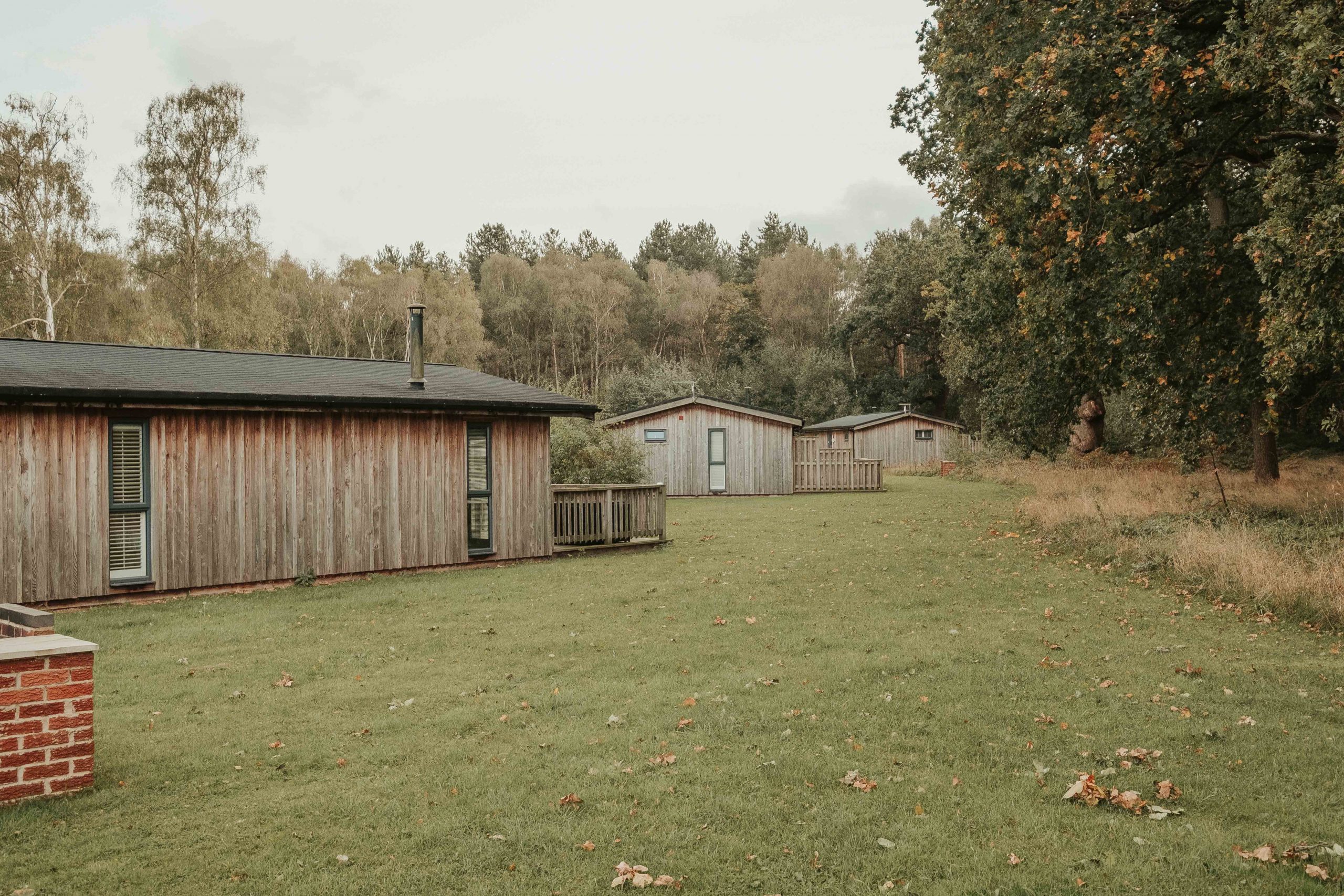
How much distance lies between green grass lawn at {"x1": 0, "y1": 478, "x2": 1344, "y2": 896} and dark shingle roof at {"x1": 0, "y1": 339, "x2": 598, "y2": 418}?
2.86 meters

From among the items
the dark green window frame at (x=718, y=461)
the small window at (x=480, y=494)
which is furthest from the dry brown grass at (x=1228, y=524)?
the dark green window frame at (x=718, y=461)

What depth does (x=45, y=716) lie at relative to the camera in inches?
205

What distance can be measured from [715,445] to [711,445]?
119mm

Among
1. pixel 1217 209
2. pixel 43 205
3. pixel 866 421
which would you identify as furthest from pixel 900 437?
pixel 43 205

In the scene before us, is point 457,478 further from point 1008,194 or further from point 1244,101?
point 1244,101

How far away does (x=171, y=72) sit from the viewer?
35.8 metres

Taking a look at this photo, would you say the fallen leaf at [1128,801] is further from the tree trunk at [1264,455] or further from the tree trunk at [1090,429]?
the tree trunk at [1090,429]

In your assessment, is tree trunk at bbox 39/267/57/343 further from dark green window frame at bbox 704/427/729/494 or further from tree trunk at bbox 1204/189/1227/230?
tree trunk at bbox 1204/189/1227/230

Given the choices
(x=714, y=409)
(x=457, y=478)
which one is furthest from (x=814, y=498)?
(x=457, y=478)

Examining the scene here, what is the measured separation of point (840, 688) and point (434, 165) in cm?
6451

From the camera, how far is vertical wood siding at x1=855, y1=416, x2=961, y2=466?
153ft

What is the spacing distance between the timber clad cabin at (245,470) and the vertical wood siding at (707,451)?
16.0 meters

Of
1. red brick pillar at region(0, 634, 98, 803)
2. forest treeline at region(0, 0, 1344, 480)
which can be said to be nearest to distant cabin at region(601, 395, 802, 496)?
forest treeline at region(0, 0, 1344, 480)

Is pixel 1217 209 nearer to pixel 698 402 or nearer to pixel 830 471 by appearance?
pixel 698 402
